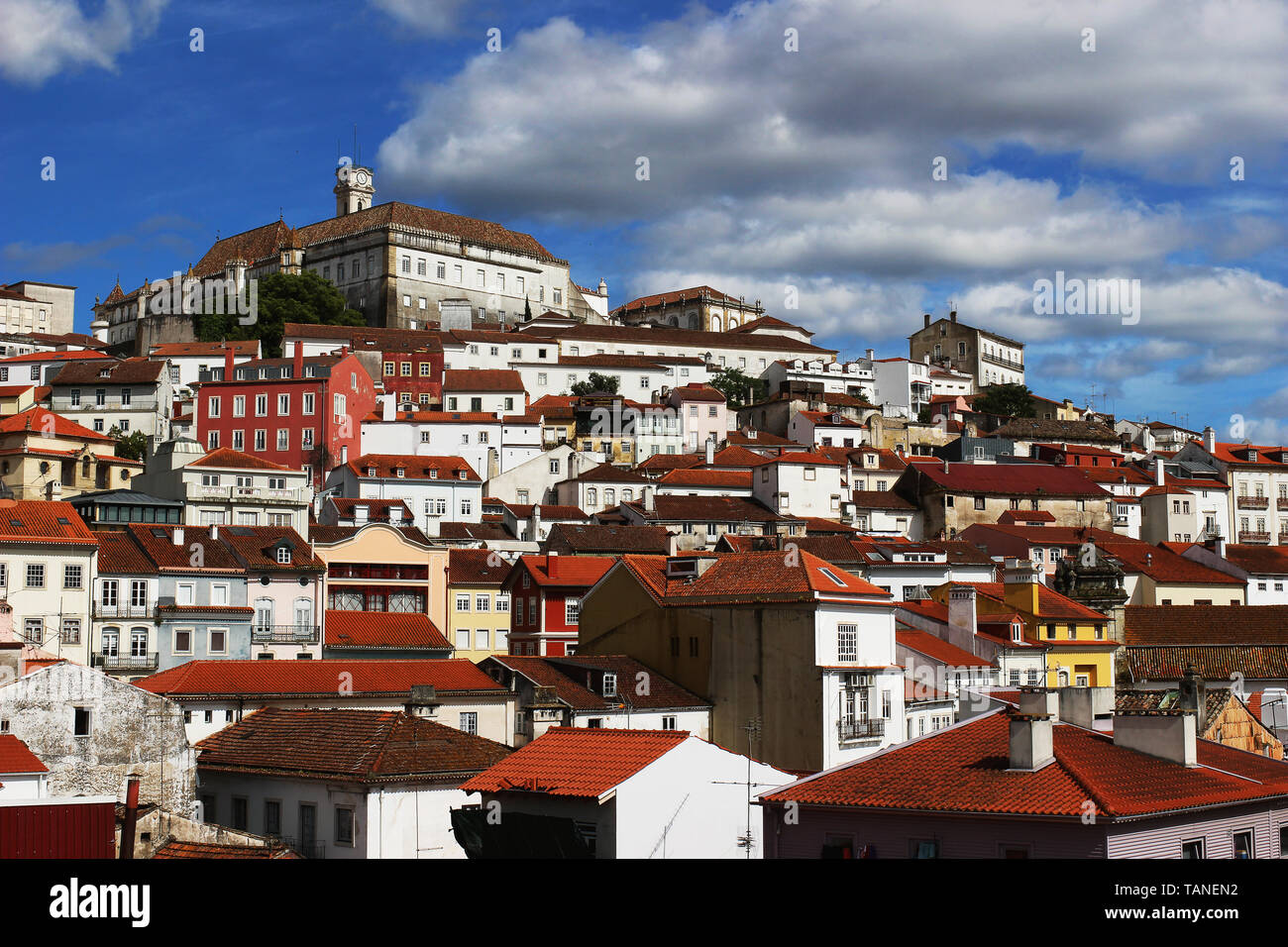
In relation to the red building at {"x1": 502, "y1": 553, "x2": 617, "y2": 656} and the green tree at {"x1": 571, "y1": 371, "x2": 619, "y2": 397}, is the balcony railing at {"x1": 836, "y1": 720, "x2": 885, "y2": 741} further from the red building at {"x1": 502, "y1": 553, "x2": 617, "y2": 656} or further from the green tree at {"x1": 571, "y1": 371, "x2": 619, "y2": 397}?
the green tree at {"x1": 571, "y1": 371, "x2": 619, "y2": 397}

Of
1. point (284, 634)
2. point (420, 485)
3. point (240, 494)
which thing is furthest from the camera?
point (420, 485)

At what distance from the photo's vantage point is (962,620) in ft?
177

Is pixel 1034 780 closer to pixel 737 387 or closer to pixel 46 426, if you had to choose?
pixel 46 426

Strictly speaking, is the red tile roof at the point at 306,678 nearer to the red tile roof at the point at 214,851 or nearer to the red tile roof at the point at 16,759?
the red tile roof at the point at 16,759

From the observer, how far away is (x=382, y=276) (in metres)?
143

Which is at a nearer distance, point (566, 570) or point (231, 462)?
point (566, 570)

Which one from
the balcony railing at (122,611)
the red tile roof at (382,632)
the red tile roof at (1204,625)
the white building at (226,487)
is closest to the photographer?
the balcony railing at (122,611)

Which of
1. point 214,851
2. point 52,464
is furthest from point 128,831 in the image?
point 52,464

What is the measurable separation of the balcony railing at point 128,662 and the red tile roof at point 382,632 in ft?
20.9

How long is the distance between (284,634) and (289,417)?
139 ft

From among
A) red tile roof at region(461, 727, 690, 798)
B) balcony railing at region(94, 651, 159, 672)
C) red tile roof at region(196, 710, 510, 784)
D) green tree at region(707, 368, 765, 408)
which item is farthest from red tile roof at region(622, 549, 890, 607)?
green tree at region(707, 368, 765, 408)

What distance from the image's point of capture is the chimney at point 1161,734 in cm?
2278

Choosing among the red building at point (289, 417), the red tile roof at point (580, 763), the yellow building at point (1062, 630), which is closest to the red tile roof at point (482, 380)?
the red building at point (289, 417)
